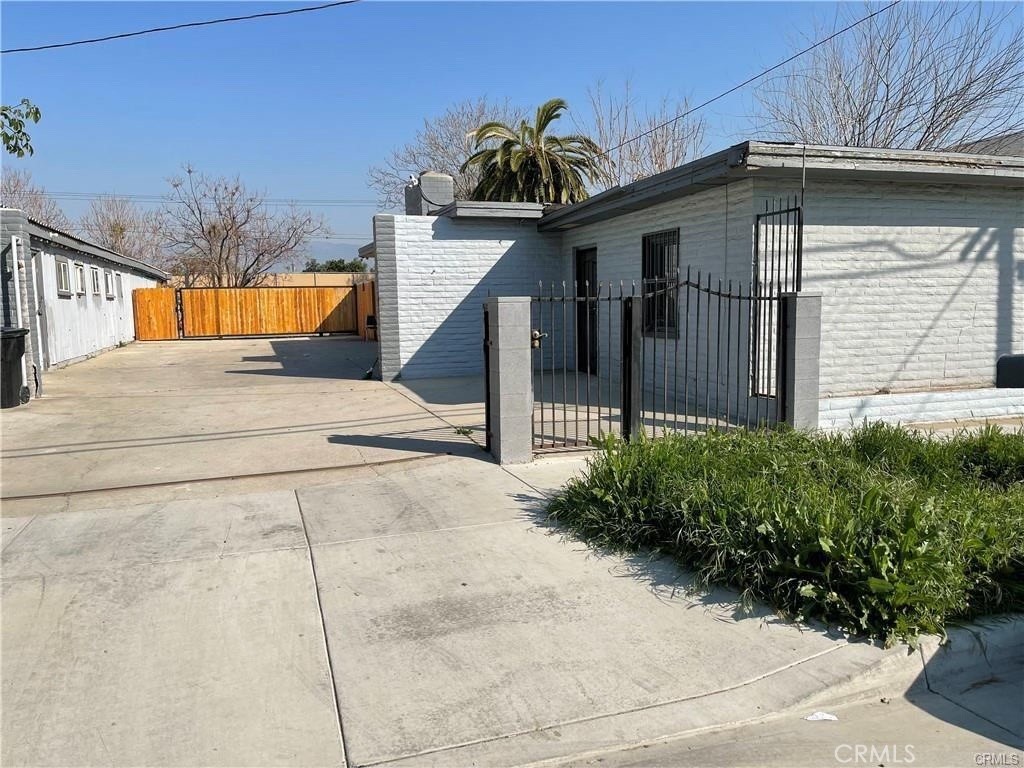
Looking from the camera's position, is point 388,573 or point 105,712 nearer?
point 105,712

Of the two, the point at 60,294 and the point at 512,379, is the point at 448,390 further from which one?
the point at 60,294

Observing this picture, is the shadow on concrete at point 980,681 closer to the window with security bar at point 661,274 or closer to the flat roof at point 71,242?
the window with security bar at point 661,274

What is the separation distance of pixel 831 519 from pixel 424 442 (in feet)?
16.2

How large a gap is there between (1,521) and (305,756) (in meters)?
4.24

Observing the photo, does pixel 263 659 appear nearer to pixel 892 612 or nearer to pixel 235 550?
pixel 235 550

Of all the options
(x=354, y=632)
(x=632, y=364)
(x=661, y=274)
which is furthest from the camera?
(x=661, y=274)

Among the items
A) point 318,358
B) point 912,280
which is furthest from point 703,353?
point 318,358

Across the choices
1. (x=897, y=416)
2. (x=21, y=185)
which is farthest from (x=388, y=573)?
(x=21, y=185)

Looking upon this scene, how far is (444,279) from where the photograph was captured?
1459cm

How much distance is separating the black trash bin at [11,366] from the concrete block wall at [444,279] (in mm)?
5764

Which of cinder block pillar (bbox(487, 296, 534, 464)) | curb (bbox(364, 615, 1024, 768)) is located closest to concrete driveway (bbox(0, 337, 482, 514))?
cinder block pillar (bbox(487, 296, 534, 464))

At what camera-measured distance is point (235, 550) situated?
16.8 ft

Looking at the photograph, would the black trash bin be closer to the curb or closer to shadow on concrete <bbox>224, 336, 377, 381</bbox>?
shadow on concrete <bbox>224, 336, 377, 381</bbox>

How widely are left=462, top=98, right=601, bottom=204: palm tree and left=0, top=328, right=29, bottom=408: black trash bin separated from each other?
12.9 metres
